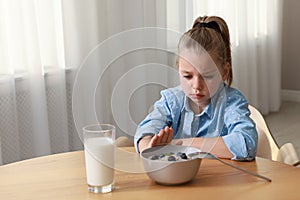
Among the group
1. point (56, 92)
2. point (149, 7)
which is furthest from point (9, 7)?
point (149, 7)

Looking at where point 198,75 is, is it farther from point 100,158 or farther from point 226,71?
point 100,158

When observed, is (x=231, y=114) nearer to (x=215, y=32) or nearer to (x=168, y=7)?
(x=215, y=32)

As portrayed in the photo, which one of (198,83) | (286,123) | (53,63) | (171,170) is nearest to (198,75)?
(198,83)

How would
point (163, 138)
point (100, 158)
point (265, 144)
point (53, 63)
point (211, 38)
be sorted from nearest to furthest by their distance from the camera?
point (100, 158), point (163, 138), point (211, 38), point (265, 144), point (53, 63)

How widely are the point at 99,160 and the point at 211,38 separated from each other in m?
0.58

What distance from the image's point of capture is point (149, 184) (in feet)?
4.80

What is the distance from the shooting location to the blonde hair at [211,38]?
1732 millimetres

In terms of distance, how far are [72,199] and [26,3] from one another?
1668mm

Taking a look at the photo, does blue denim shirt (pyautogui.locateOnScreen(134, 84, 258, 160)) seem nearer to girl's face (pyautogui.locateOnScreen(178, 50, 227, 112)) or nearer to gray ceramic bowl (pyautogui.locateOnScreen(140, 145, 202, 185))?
girl's face (pyautogui.locateOnScreen(178, 50, 227, 112))

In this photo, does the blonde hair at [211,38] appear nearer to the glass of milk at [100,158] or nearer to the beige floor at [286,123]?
the glass of milk at [100,158]

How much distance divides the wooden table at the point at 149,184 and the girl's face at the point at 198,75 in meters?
0.20

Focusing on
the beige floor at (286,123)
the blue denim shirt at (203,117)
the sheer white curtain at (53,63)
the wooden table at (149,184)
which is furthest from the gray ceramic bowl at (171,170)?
the beige floor at (286,123)

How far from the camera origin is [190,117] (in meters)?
1.83

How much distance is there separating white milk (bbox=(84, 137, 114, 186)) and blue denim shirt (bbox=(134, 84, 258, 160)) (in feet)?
1.04
